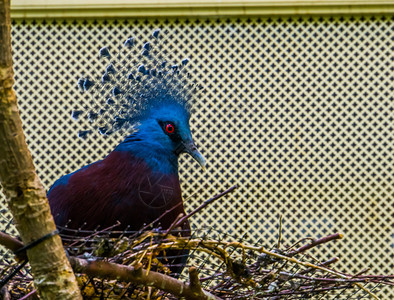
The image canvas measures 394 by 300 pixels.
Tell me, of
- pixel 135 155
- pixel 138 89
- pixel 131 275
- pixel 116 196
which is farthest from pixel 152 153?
pixel 131 275

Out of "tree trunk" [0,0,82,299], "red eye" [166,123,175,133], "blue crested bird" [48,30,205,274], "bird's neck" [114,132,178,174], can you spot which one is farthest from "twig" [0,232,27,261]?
"red eye" [166,123,175,133]

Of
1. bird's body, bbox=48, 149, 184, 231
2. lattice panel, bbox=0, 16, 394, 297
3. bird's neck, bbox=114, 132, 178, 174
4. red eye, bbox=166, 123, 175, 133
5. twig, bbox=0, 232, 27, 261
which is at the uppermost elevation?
twig, bbox=0, 232, 27, 261

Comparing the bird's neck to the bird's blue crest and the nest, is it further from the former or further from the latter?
the nest

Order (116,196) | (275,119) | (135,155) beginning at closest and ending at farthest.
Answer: (116,196) < (135,155) < (275,119)

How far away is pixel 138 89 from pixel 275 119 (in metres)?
2.37

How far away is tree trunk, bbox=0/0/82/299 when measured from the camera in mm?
631

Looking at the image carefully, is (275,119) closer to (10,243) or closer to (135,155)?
(135,155)

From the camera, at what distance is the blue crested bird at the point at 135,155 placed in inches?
44.3

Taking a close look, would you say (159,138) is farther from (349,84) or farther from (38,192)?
(349,84)

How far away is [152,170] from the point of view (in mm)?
1213

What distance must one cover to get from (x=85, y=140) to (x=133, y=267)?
3029mm

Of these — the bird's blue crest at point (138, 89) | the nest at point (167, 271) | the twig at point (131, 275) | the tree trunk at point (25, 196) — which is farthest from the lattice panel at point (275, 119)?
the tree trunk at point (25, 196)

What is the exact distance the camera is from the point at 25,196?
67cm

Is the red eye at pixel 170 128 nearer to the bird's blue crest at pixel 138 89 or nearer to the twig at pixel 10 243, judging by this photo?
the bird's blue crest at pixel 138 89
